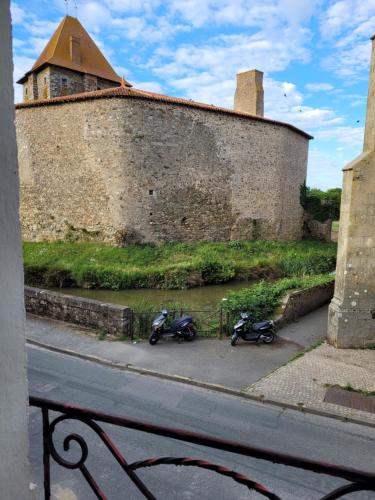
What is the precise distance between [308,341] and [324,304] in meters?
4.62

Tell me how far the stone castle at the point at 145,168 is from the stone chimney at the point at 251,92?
23.0 ft

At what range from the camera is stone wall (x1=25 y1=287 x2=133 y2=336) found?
10.1 meters

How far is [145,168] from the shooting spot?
2219 centimetres

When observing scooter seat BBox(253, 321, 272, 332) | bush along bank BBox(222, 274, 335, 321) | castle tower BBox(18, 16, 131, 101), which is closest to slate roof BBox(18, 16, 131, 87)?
castle tower BBox(18, 16, 131, 101)

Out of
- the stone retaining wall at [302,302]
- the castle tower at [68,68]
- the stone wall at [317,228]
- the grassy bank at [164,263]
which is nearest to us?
the stone retaining wall at [302,302]

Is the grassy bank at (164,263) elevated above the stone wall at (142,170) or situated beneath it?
situated beneath

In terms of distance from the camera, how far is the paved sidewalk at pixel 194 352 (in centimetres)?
804

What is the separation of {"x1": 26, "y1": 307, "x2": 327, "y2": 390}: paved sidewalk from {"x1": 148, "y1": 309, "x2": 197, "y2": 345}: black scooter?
184 millimetres

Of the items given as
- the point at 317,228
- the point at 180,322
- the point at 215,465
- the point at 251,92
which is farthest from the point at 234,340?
the point at 251,92

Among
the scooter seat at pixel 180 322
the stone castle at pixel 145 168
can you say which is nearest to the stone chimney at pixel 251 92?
the stone castle at pixel 145 168

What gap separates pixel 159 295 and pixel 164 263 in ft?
11.2

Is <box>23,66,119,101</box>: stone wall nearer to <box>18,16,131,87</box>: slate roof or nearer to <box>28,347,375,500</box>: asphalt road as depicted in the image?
<box>18,16,131,87</box>: slate roof

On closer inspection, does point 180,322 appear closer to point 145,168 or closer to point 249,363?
point 249,363

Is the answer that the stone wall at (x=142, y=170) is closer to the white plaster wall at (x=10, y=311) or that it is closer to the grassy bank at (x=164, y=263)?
the grassy bank at (x=164, y=263)
